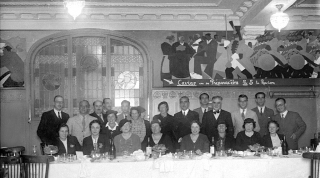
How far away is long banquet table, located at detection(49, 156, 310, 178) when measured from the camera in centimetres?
558

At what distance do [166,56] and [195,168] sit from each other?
378cm

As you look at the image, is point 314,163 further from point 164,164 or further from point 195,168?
point 164,164

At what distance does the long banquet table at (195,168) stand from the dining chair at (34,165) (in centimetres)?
22

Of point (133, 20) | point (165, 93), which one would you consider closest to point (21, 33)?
point (133, 20)

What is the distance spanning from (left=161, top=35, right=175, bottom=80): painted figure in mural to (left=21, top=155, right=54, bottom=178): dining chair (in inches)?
160

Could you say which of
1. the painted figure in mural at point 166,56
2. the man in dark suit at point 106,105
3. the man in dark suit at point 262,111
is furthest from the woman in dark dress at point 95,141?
the man in dark suit at point 262,111

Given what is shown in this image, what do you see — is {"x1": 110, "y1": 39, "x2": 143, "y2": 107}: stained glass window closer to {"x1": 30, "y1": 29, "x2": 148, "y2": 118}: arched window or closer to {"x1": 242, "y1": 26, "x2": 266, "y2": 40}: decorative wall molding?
{"x1": 30, "y1": 29, "x2": 148, "y2": 118}: arched window

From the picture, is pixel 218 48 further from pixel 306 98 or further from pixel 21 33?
pixel 21 33

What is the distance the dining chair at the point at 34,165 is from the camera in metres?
5.22

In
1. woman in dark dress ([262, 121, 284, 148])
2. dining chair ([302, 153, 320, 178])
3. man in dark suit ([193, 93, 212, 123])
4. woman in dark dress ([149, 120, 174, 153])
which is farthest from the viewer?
man in dark suit ([193, 93, 212, 123])

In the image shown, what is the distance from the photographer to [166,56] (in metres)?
9.04

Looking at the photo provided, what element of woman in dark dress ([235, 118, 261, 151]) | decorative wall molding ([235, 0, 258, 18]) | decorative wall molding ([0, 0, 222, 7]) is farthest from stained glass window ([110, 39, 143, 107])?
woman in dark dress ([235, 118, 261, 151])

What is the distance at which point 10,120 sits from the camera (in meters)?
8.75

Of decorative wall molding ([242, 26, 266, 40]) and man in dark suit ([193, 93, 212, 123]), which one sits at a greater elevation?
decorative wall molding ([242, 26, 266, 40])
